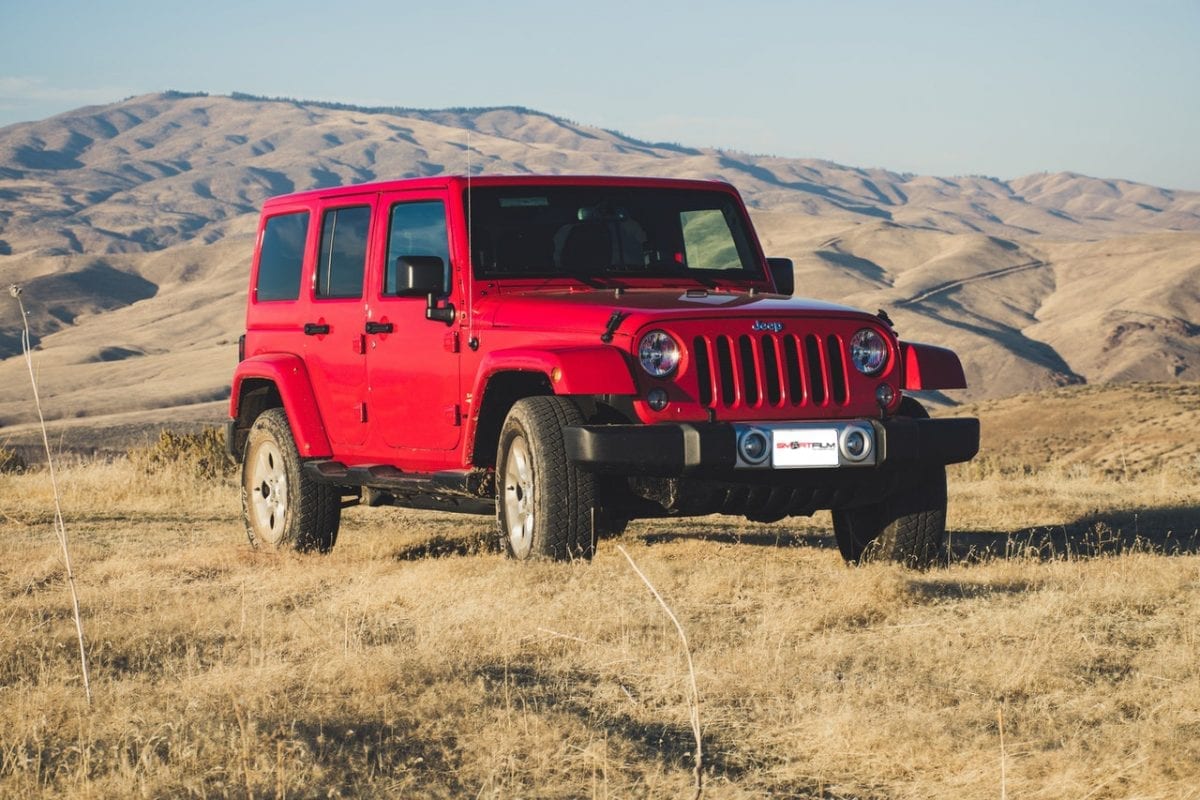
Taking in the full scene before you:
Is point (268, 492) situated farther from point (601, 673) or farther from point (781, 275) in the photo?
point (601, 673)

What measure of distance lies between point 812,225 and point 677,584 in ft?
453

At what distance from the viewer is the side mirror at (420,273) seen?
8211 mm

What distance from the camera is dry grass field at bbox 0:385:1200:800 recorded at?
4441 mm

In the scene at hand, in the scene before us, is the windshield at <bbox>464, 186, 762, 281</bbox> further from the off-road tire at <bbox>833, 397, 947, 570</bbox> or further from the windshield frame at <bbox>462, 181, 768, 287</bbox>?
the off-road tire at <bbox>833, 397, 947, 570</bbox>

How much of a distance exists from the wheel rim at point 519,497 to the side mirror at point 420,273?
39.4 inches

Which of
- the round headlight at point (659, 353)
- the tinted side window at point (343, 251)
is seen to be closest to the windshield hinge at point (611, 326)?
the round headlight at point (659, 353)

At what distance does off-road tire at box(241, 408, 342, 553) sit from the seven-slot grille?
322 cm

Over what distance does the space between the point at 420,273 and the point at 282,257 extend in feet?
7.69

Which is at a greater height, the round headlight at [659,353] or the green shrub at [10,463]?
the round headlight at [659,353]

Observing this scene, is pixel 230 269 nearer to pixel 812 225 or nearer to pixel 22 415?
pixel 812 225

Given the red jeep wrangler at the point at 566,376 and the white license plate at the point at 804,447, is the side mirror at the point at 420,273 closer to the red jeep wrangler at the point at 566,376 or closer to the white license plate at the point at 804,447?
the red jeep wrangler at the point at 566,376

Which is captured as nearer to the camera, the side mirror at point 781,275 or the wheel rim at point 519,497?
the wheel rim at point 519,497

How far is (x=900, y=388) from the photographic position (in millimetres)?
7859

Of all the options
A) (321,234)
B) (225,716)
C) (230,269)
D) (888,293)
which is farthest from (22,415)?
(230,269)
